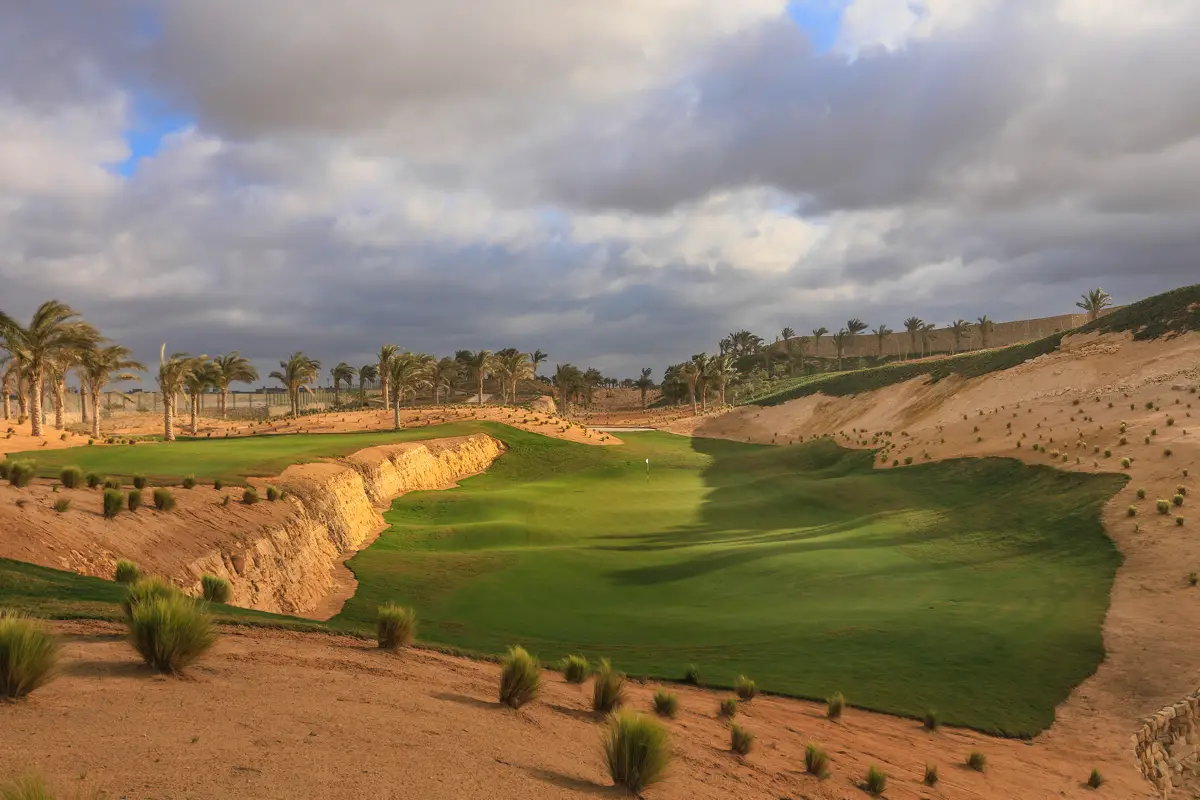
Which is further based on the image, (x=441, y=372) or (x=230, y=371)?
(x=441, y=372)

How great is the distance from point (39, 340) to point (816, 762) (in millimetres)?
57237

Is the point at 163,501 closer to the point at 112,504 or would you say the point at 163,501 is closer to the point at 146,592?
the point at 112,504

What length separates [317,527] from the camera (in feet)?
92.8

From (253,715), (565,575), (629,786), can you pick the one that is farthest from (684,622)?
(253,715)

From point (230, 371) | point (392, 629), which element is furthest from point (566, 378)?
point (392, 629)

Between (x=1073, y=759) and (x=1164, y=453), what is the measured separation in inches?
990

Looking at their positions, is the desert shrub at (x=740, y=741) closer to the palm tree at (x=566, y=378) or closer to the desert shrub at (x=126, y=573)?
the desert shrub at (x=126, y=573)

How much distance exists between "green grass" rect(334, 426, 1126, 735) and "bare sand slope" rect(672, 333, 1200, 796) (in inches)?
31.4

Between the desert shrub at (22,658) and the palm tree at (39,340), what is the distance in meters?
49.3

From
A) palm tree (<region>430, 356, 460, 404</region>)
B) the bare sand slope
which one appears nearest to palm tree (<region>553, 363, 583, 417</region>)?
palm tree (<region>430, 356, 460, 404</region>)

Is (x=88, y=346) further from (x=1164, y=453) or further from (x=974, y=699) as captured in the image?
(x=1164, y=453)

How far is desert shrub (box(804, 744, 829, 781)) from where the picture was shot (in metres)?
10.6

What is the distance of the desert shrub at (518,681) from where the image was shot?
9.91 meters

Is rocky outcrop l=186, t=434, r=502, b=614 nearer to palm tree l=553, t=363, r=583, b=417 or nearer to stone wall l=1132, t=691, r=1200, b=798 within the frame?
stone wall l=1132, t=691, r=1200, b=798
